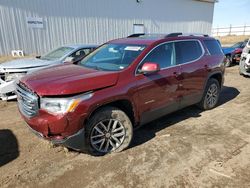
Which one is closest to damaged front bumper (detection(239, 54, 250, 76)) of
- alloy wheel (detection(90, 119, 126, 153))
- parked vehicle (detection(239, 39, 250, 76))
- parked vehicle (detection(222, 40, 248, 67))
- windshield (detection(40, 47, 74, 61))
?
parked vehicle (detection(239, 39, 250, 76))

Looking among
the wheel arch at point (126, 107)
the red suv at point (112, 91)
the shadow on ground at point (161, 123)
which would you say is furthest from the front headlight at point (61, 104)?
the shadow on ground at point (161, 123)

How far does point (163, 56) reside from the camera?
14.0 ft

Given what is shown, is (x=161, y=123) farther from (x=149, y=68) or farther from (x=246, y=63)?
(x=246, y=63)

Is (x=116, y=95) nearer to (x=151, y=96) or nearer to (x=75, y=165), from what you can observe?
(x=151, y=96)

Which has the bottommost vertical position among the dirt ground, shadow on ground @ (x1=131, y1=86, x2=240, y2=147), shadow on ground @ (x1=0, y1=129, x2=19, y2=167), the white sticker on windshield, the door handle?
shadow on ground @ (x1=131, y1=86, x2=240, y2=147)

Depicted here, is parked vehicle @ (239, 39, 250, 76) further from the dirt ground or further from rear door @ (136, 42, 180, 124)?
rear door @ (136, 42, 180, 124)

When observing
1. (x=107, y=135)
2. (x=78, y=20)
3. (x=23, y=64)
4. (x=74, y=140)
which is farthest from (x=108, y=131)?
(x=78, y=20)

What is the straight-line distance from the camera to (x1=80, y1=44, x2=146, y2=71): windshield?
12.8ft

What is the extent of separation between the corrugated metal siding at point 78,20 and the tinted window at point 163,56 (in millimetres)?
9513

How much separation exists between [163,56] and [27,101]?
2462 mm

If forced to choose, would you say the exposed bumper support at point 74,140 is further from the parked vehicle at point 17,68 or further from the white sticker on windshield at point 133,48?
the parked vehicle at point 17,68

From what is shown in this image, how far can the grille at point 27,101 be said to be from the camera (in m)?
3.20

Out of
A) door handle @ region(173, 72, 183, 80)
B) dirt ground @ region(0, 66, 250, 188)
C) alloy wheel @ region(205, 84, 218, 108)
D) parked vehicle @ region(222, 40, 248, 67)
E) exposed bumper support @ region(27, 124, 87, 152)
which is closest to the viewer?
dirt ground @ region(0, 66, 250, 188)

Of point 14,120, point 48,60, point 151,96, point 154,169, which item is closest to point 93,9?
point 48,60
